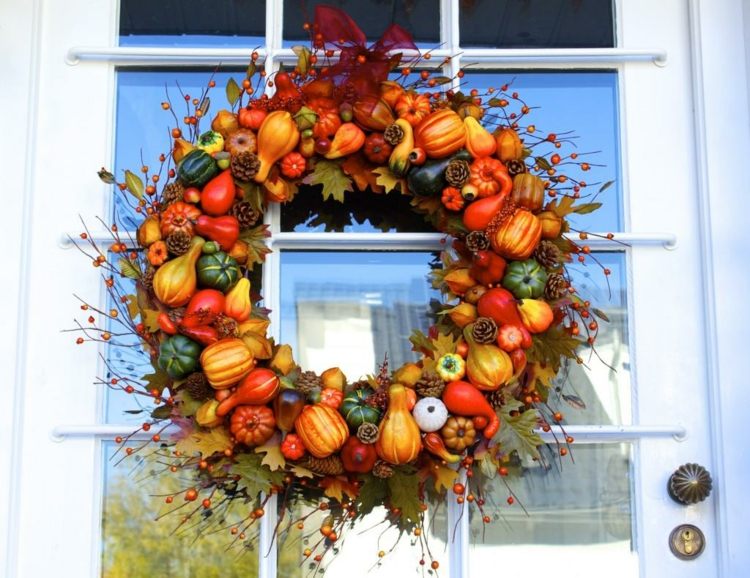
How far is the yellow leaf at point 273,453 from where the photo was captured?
1.35 metres

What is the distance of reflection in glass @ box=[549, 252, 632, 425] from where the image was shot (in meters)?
1.55

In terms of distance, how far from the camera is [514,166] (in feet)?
4.73

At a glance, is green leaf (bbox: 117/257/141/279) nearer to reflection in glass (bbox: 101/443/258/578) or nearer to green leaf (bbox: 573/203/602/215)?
reflection in glass (bbox: 101/443/258/578)

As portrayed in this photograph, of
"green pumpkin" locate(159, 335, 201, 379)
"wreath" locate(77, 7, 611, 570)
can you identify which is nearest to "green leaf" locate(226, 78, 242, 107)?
"wreath" locate(77, 7, 611, 570)

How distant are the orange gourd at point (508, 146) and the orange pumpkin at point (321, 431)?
0.43 metres

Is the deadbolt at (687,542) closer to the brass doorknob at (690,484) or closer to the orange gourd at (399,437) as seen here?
the brass doorknob at (690,484)

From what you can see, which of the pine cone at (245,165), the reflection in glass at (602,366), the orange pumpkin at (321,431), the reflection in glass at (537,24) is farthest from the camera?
the reflection in glass at (537,24)

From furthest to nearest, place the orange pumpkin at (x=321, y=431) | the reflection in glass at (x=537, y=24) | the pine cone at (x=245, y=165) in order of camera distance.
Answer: the reflection in glass at (x=537, y=24) → the pine cone at (x=245, y=165) → the orange pumpkin at (x=321, y=431)

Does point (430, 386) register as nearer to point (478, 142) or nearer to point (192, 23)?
point (478, 142)

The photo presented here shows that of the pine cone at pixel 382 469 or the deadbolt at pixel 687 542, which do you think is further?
the deadbolt at pixel 687 542

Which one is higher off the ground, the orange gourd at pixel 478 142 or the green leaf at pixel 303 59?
the green leaf at pixel 303 59

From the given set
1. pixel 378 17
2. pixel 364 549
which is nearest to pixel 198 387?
pixel 364 549

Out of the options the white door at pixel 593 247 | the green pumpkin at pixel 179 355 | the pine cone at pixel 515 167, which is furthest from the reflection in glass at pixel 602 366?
the green pumpkin at pixel 179 355

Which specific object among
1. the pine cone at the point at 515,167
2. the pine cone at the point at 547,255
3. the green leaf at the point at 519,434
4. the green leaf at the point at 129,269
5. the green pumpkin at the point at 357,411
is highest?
the pine cone at the point at 515,167
